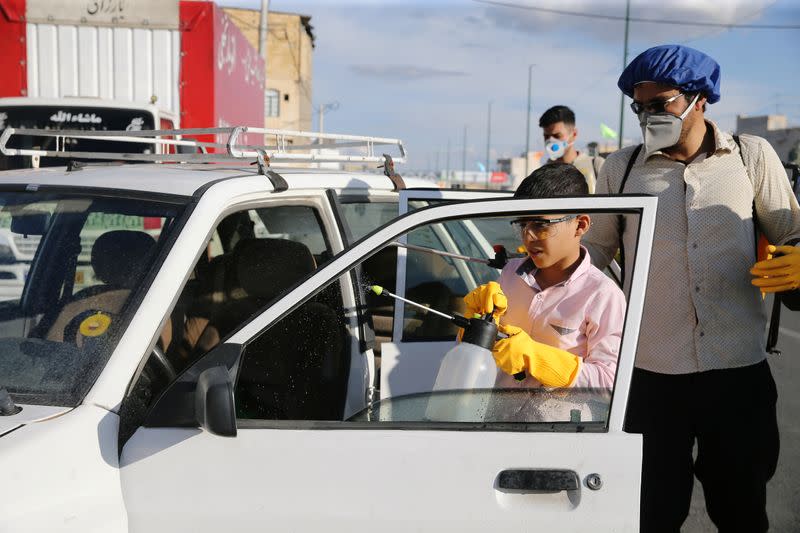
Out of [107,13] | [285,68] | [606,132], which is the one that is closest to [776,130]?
[285,68]

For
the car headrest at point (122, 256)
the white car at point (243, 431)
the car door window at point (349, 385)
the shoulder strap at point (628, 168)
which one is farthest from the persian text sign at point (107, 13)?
the shoulder strap at point (628, 168)

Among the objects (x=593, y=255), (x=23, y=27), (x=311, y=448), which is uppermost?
(x=23, y=27)

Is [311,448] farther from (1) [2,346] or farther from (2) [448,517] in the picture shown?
(1) [2,346]

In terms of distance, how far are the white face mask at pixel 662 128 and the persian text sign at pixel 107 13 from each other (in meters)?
7.12

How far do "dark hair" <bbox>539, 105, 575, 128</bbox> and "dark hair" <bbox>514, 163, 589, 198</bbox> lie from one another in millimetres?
3670

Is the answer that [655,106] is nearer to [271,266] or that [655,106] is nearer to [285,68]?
[271,266]

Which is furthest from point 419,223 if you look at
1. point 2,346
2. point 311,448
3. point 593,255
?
point 2,346

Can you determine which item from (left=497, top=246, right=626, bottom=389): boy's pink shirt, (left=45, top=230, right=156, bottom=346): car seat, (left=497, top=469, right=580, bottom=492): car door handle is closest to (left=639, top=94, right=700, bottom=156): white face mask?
(left=497, top=246, right=626, bottom=389): boy's pink shirt

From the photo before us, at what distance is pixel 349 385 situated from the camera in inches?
112

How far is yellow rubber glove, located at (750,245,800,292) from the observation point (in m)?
2.26

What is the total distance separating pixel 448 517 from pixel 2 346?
4.16 feet

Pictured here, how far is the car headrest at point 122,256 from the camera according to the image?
2.30 m

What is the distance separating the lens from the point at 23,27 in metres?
8.66

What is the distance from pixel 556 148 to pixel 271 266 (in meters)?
3.39
